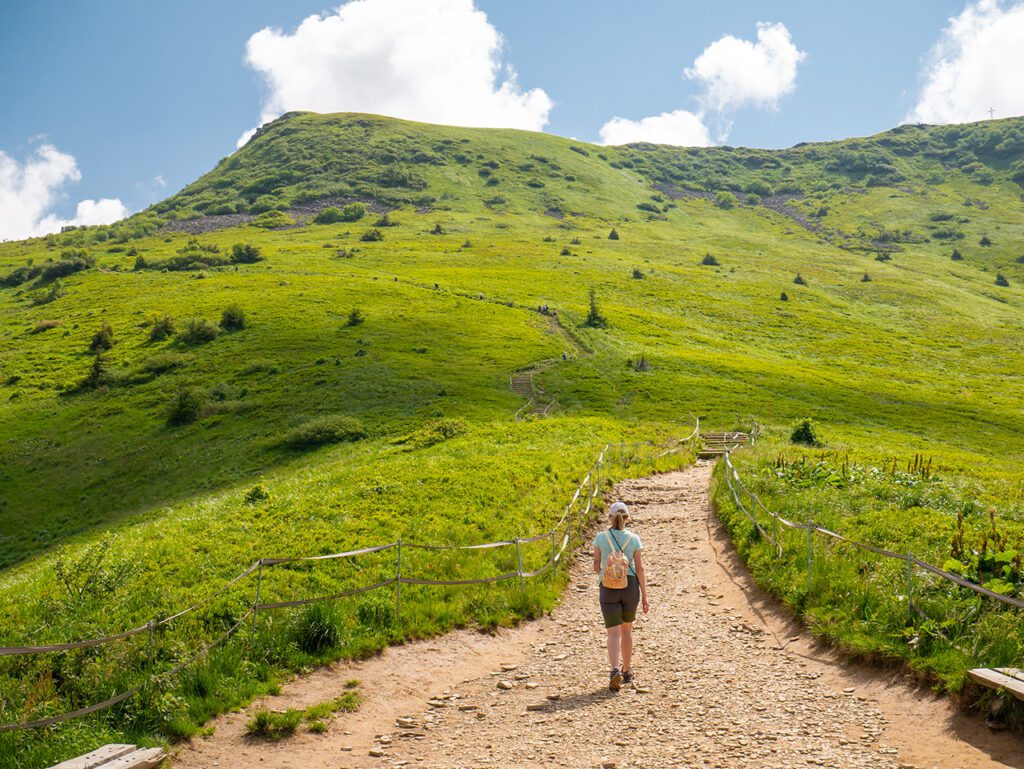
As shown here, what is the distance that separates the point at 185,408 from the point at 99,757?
53.3m

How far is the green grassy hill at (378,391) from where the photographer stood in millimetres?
18578

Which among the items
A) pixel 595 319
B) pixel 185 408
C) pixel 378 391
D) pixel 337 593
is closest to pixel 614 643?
pixel 337 593

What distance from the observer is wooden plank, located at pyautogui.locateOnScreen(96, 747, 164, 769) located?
25.5ft

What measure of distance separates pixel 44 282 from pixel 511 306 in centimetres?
8403

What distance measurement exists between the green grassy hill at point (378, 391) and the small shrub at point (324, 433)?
0.15 metres

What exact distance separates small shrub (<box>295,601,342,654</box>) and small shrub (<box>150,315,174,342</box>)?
77.7 meters

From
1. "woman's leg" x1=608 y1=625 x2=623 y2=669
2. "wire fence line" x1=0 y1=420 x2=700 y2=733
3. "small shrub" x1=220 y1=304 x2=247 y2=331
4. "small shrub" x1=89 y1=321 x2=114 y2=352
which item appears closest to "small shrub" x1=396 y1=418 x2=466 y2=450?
"wire fence line" x1=0 y1=420 x2=700 y2=733

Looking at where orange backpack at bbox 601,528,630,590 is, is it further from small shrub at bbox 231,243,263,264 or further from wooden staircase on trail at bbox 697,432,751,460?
small shrub at bbox 231,243,263,264

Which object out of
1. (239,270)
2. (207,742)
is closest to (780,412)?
(207,742)

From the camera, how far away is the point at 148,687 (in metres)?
9.73

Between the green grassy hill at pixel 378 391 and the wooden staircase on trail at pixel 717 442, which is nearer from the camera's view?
the green grassy hill at pixel 378 391

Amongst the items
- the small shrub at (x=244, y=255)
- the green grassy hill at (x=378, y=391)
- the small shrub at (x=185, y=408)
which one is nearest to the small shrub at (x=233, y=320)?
the green grassy hill at (x=378, y=391)

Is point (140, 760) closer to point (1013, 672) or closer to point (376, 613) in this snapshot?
point (376, 613)

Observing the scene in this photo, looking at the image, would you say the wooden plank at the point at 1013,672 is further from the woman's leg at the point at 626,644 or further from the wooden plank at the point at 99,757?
the wooden plank at the point at 99,757
